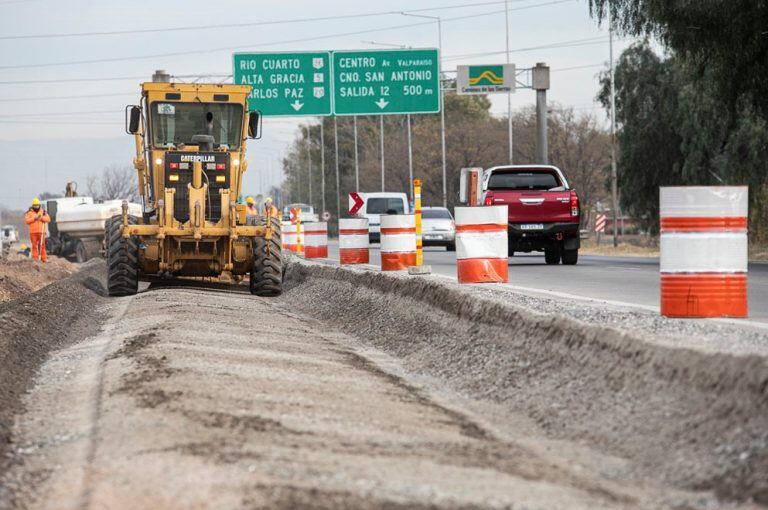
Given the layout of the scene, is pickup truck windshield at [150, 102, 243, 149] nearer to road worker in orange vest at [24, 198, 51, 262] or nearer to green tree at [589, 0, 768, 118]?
green tree at [589, 0, 768, 118]

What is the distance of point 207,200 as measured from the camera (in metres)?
21.5

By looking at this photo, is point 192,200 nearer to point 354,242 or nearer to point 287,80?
point 354,242

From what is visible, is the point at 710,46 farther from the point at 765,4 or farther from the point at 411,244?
the point at 411,244

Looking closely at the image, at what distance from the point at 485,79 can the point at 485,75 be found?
0.13 m

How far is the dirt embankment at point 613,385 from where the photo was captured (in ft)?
21.3

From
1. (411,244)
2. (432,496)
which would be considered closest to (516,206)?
(411,244)

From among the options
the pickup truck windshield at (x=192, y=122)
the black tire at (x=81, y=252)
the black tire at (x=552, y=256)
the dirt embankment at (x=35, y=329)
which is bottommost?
the black tire at (x=81, y=252)

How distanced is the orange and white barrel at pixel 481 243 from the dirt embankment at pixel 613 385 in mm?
2002

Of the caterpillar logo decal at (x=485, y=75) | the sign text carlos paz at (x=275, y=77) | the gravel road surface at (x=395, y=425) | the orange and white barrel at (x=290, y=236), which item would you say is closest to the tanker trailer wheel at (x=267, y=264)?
the gravel road surface at (x=395, y=425)

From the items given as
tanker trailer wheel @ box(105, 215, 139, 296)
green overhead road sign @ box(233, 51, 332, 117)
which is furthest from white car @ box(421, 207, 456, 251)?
tanker trailer wheel @ box(105, 215, 139, 296)

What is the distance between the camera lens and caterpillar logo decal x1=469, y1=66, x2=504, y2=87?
43.4 metres

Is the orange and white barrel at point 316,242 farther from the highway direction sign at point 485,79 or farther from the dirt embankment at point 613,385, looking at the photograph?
the dirt embankment at point 613,385

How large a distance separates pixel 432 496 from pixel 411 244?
1534 cm

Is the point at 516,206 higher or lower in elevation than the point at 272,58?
lower
